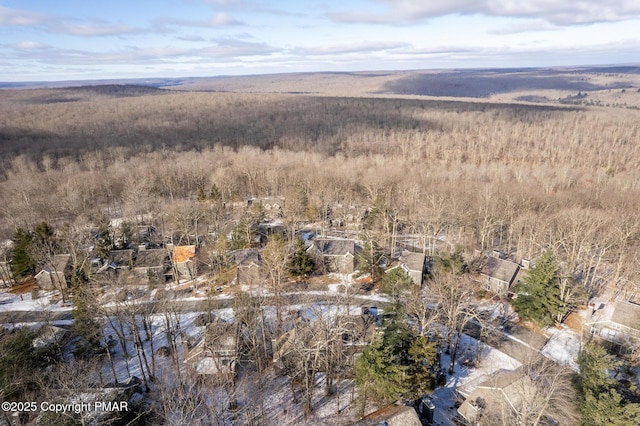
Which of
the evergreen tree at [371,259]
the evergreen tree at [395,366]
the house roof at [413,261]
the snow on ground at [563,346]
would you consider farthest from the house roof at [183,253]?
the snow on ground at [563,346]

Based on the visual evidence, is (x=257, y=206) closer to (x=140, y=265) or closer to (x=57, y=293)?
(x=140, y=265)

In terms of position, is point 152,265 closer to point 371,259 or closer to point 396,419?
point 371,259

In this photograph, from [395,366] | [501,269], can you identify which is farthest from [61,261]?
[501,269]

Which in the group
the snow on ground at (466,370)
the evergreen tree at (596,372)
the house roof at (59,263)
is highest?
the evergreen tree at (596,372)

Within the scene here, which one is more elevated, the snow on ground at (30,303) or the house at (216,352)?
the house at (216,352)

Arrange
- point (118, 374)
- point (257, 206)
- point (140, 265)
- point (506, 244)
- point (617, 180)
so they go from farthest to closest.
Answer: point (617, 180)
point (257, 206)
point (506, 244)
point (140, 265)
point (118, 374)

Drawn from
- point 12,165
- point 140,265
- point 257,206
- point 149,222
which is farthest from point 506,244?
point 12,165

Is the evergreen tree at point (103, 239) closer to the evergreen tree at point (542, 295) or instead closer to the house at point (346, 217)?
the house at point (346, 217)
